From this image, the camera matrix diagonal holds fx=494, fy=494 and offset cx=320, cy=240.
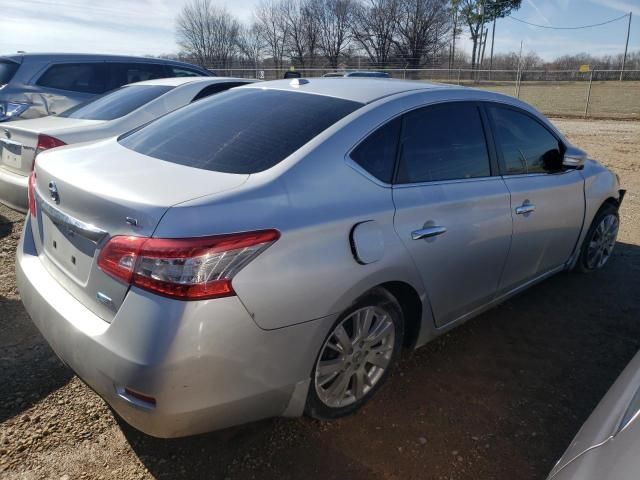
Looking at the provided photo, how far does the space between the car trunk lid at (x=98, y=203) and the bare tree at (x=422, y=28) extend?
194 ft

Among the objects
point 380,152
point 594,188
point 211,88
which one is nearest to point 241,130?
point 380,152

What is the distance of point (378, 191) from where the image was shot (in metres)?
2.27

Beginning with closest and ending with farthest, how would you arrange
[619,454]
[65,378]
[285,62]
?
1. [619,454]
2. [65,378]
3. [285,62]

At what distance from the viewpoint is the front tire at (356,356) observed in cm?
225

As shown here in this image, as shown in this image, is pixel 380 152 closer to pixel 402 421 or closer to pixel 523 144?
pixel 402 421

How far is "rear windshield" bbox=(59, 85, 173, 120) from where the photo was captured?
487 cm

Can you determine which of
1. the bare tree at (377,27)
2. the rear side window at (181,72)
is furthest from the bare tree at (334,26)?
the rear side window at (181,72)

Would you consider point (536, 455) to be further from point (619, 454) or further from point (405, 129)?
point (405, 129)

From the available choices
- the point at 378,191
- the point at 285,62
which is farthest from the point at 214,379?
the point at 285,62

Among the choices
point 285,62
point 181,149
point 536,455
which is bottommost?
point 536,455

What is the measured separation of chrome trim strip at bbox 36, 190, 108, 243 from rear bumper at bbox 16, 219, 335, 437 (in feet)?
0.95

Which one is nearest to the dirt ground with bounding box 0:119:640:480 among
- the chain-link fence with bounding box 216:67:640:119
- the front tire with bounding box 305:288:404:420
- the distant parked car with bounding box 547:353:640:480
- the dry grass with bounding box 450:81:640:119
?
the front tire with bounding box 305:288:404:420

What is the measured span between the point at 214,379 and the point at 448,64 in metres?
60.3

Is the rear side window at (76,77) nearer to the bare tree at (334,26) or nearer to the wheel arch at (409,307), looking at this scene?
the wheel arch at (409,307)
